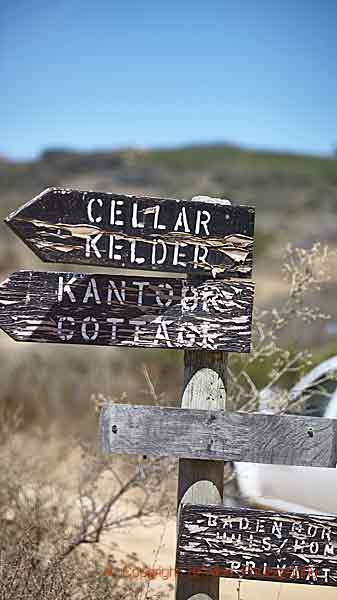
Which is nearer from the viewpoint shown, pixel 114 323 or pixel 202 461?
pixel 114 323

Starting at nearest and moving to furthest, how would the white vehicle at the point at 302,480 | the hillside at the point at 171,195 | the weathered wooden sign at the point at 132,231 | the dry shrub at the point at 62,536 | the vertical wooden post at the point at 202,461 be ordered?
the weathered wooden sign at the point at 132,231 < the vertical wooden post at the point at 202,461 < the dry shrub at the point at 62,536 < the white vehicle at the point at 302,480 < the hillside at the point at 171,195

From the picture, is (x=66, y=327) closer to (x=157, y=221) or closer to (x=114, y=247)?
(x=114, y=247)

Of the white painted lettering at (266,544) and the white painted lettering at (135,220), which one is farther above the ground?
the white painted lettering at (135,220)

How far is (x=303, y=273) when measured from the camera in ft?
18.9

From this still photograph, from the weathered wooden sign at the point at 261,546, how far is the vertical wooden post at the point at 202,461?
123mm

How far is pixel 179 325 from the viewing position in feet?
12.2

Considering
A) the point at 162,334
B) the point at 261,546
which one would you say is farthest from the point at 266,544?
the point at 162,334

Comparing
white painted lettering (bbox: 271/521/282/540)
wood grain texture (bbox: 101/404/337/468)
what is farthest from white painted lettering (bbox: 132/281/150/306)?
white painted lettering (bbox: 271/521/282/540)

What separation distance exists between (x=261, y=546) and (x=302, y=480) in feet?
6.82

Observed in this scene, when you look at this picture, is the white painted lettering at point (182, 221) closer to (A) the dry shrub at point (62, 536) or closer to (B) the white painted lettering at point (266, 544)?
(B) the white painted lettering at point (266, 544)

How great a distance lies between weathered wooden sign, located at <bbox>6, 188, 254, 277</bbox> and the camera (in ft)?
11.9

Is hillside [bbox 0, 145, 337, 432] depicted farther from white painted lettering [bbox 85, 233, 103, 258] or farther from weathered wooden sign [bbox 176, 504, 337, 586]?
white painted lettering [bbox 85, 233, 103, 258]

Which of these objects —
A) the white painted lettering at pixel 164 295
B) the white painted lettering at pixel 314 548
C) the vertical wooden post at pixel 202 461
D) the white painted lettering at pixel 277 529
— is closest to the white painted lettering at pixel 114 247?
the white painted lettering at pixel 164 295

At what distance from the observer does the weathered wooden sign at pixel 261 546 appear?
3648mm
